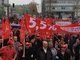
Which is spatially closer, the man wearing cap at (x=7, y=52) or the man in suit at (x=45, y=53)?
the man wearing cap at (x=7, y=52)

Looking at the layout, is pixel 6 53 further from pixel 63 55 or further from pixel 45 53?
pixel 63 55

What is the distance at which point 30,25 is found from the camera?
60.1 ft

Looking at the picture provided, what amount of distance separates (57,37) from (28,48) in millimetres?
6875

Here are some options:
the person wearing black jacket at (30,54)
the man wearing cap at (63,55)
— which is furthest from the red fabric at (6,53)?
the man wearing cap at (63,55)

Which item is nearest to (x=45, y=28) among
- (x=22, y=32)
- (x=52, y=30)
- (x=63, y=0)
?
(x=52, y=30)

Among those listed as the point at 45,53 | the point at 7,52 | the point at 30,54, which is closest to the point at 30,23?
the point at 30,54

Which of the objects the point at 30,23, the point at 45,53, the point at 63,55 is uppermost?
the point at 30,23

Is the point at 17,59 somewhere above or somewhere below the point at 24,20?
below

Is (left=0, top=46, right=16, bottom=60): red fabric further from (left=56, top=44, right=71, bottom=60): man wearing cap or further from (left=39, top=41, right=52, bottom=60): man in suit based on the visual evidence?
(left=56, top=44, right=71, bottom=60): man wearing cap

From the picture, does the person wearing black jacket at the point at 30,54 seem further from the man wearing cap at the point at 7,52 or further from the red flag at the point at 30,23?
the red flag at the point at 30,23

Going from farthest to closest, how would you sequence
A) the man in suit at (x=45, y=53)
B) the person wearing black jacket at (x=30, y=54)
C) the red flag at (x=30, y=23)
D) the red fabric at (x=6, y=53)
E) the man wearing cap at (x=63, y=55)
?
the red flag at (x=30, y=23), the man wearing cap at (x=63, y=55), the person wearing black jacket at (x=30, y=54), the man in suit at (x=45, y=53), the red fabric at (x=6, y=53)

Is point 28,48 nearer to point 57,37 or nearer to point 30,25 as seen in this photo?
point 30,25

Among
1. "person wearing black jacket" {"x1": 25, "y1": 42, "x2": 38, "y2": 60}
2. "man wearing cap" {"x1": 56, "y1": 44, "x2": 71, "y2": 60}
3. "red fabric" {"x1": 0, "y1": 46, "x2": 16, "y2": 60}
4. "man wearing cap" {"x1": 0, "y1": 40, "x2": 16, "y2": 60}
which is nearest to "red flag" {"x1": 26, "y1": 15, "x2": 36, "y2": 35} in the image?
"person wearing black jacket" {"x1": 25, "y1": 42, "x2": 38, "y2": 60}

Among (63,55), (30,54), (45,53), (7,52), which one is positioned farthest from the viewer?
(63,55)
